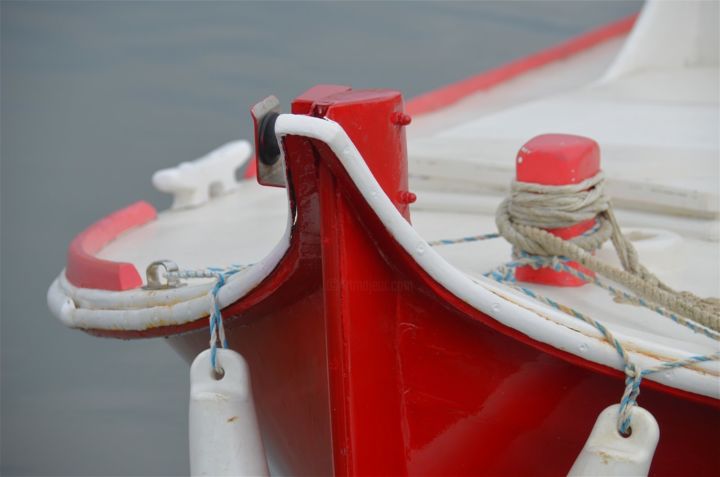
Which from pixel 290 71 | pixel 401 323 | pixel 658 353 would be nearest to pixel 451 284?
pixel 401 323

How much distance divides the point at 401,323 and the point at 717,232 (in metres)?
0.91

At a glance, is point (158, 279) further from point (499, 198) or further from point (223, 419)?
point (499, 198)

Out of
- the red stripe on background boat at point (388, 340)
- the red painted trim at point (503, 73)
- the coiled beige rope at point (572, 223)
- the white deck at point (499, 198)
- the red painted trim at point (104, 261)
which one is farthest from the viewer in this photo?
the red painted trim at point (503, 73)

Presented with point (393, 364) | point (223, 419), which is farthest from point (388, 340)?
point (223, 419)

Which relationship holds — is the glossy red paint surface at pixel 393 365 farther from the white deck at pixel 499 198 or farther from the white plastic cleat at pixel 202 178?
the white plastic cleat at pixel 202 178

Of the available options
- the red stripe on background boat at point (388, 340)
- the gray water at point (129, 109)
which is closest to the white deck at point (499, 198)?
the red stripe on background boat at point (388, 340)

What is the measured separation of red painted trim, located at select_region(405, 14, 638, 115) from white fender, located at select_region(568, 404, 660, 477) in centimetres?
212

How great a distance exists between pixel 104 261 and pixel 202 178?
84 cm

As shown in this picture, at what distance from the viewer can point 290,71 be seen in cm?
686

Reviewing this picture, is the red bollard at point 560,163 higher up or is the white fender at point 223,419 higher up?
the red bollard at point 560,163

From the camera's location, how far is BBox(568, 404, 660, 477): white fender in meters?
1.58

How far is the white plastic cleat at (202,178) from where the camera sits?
2.88 metres

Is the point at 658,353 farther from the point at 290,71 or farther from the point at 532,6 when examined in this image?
the point at 532,6

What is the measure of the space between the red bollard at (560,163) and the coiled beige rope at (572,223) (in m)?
0.01
